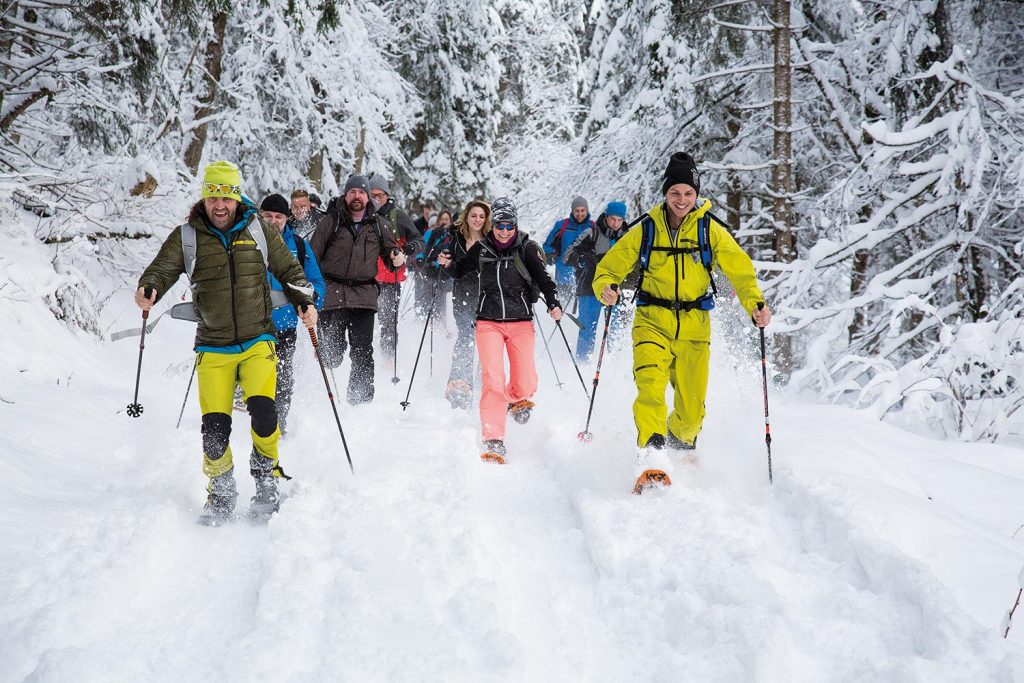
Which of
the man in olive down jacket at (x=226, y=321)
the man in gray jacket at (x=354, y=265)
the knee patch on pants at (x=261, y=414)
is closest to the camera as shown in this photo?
the man in olive down jacket at (x=226, y=321)

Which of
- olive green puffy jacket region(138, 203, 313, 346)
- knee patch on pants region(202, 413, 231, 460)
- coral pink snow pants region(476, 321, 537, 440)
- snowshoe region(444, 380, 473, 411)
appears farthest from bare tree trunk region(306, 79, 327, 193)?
knee patch on pants region(202, 413, 231, 460)

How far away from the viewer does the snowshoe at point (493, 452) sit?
5.54 m

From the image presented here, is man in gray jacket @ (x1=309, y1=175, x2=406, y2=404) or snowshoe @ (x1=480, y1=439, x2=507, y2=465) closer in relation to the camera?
snowshoe @ (x1=480, y1=439, x2=507, y2=465)

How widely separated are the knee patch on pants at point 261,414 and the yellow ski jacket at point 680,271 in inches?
88.3

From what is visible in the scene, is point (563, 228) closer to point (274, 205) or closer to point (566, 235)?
point (566, 235)

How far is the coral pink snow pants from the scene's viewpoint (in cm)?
595

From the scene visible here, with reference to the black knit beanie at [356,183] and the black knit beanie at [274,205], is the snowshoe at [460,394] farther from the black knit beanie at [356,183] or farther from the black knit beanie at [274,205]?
the black knit beanie at [274,205]

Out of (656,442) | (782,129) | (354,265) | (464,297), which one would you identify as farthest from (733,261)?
(782,129)

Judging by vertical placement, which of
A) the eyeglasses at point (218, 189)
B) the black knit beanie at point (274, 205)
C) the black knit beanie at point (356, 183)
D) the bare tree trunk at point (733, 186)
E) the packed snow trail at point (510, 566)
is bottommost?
the packed snow trail at point (510, 566)

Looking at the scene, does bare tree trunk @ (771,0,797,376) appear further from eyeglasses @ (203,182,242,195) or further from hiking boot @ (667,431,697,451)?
eyeglasses @ (203,182,242,195)

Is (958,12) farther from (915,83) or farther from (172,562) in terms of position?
(172,562)

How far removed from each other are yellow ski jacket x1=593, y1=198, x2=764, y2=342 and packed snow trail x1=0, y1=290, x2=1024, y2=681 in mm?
1008

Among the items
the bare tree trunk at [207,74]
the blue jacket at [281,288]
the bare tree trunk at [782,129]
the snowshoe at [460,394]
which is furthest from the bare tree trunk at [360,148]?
the blue jacket at [281,288]

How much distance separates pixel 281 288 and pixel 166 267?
77.2 inches
